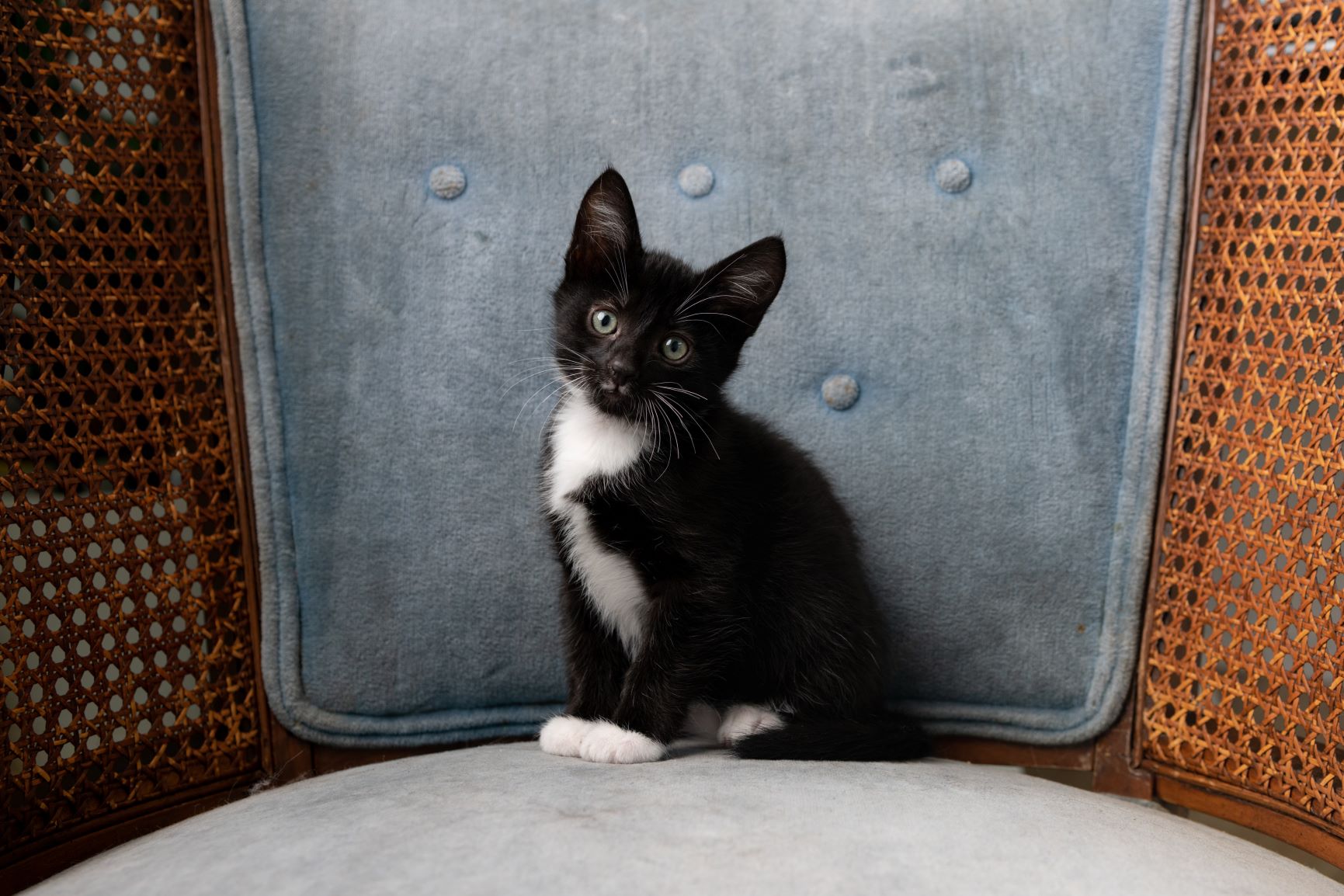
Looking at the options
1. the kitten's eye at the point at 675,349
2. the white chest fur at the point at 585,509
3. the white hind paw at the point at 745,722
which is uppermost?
the kitten's eye at the point at 675,349

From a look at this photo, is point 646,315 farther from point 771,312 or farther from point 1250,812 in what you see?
point 1250,812

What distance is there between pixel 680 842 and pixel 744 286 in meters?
0.64

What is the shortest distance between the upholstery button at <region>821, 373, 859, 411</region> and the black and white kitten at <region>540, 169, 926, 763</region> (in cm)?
13

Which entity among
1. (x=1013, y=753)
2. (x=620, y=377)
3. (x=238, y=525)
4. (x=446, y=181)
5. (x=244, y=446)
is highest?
(x=446, y=181)

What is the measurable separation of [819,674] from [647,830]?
17.3 inches

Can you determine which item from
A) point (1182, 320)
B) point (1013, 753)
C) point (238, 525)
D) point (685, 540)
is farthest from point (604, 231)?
point (1013, 753)

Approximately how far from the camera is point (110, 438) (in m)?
1.27

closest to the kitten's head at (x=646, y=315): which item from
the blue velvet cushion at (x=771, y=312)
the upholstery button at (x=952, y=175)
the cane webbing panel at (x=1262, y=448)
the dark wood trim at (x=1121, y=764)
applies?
the blue velvet cushion at (x=771, y=312)

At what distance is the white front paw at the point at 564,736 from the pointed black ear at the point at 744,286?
51 centimetres

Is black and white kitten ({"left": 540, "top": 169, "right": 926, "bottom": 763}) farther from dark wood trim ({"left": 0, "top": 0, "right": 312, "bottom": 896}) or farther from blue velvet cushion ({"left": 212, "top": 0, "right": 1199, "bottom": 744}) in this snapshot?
dark wood trim ({"left": 0, "top": 0, "right": 312, "bottom": 896})

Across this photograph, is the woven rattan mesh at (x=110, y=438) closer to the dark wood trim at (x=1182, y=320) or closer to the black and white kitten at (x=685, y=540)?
the black and white kitten at (x=685, y=540)

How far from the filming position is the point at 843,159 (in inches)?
58.3

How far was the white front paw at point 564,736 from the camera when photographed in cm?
126

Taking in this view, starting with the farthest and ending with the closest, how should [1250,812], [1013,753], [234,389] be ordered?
1. [1013,753]
2. [234,389]
3. [1250,812]
